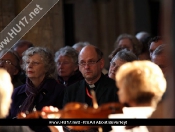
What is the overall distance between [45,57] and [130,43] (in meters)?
0.75

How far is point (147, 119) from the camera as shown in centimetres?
471

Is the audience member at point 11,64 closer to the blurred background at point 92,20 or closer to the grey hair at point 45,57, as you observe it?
the grey hair at point 45,57

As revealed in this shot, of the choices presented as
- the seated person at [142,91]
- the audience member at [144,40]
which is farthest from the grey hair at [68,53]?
the seated person at [142,91]

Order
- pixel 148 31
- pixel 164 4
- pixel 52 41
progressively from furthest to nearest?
1. pixel 52 41
2. pixel 148 31
3. pixel 164 4

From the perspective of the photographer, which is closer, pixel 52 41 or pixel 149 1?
pixel 149 1

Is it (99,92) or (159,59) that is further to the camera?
(99,92)

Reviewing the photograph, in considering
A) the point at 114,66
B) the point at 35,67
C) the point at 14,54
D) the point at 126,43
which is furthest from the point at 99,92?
the point at 14,54

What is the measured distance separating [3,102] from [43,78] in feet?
1.66

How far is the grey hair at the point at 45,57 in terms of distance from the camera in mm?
5641

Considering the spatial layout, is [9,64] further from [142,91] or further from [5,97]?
[142,91]

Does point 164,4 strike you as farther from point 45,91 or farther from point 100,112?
→ point 45,91

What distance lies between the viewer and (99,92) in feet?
17.1

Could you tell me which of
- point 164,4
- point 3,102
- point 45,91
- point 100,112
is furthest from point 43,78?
point 164,4

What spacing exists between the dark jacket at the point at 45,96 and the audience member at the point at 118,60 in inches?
15.3
